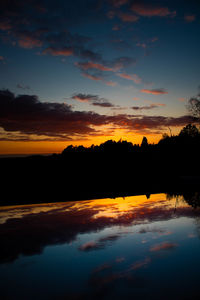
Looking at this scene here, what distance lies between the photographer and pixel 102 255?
5879 mm

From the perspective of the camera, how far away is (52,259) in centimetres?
588

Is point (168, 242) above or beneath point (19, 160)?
beneath

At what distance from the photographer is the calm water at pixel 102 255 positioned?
4312 millimetres

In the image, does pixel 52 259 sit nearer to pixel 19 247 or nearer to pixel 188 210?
pixel 19 247

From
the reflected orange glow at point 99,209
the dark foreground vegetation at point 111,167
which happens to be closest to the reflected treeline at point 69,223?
the reflected orange glow at point 99,209

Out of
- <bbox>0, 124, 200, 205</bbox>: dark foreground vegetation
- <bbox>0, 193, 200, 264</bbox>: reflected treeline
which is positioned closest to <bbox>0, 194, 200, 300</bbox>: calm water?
<bbox>0, 193, 200, 264</bbox>: reflected treeline

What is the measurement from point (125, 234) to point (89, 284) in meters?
3.21

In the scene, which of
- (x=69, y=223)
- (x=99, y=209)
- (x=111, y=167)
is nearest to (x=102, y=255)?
(x=69, y=223)

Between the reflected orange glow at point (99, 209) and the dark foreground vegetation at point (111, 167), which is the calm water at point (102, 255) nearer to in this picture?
the reflected orange glow at point (99, 209)

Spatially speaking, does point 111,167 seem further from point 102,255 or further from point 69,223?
point 102,255

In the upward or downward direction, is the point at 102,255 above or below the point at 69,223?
above

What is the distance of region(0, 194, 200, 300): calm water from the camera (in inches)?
170

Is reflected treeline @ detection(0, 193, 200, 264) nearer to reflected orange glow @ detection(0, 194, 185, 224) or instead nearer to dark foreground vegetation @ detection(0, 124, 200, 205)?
reflected orange glow @ detection(0, 194, 185, 224)

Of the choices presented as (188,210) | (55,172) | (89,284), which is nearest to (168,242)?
(89,284)
